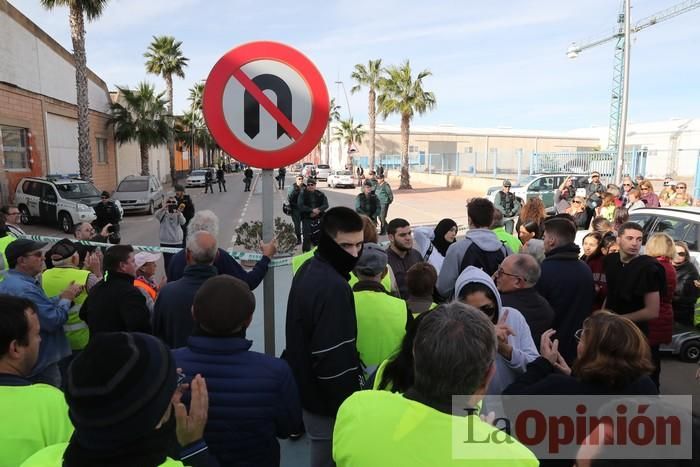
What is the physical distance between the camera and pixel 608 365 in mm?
2121

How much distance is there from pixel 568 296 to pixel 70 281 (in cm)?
362

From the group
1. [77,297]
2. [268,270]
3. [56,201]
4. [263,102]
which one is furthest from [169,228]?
[56,201]

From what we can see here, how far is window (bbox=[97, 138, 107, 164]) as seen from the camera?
1140 inches

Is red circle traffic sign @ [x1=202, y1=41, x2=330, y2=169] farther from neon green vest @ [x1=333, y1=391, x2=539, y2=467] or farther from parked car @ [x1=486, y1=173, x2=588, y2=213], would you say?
parked car @ [x1=486, y1=173, x2=588, y2=213]

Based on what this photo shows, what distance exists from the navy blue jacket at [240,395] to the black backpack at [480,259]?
7.73 feet

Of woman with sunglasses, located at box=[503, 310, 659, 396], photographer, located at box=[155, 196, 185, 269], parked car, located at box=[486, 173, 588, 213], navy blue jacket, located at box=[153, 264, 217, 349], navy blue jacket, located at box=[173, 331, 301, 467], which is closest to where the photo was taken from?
navy blue jacket, located at box=[173, 331, 301, 467]

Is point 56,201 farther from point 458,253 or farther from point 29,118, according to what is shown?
point 458,253

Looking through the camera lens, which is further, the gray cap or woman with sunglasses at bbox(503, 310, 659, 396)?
the gray cap

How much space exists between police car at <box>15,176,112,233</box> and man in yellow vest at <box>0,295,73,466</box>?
15179 mm

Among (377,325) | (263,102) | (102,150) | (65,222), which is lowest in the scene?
(65,222)

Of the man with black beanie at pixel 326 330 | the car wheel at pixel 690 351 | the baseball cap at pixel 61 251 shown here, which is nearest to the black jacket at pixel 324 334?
the man with black beanie at pixel 326 330

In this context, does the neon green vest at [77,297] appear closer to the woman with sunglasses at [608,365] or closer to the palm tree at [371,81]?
the woman with sunglasses at [608,365]

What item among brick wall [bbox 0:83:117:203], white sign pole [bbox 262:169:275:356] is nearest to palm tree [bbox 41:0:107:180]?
brick wall [bbox 0:83:117:203]

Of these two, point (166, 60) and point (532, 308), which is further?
point (166, 60)
